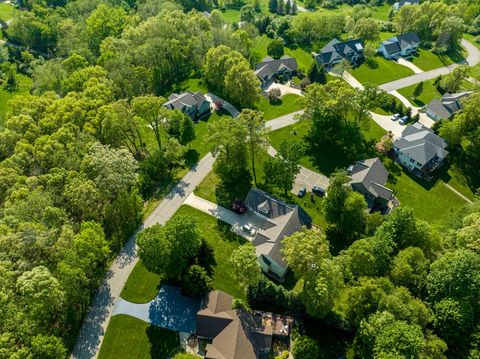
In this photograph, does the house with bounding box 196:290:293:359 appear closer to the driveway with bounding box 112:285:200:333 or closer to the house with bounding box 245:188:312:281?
the driveway with bounding box 112:285:200:333

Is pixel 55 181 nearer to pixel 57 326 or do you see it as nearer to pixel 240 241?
pixel 57 326

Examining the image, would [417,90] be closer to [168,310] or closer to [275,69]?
[275,69]

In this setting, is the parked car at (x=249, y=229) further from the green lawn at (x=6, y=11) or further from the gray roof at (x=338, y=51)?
the green lawn at (x=6, y=11)

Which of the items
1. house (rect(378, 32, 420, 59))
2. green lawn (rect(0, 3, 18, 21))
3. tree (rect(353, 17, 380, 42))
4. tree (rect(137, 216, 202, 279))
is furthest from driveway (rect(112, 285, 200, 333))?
green lawn (rect(0, 3, 18, 21))

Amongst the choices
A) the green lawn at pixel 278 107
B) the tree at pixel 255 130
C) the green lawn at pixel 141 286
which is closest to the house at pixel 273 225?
the tree at pixel 255 130

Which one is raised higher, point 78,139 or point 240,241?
point 78,139

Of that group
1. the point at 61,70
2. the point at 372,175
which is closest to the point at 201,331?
the point at 372,175
